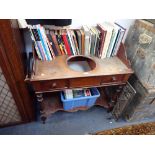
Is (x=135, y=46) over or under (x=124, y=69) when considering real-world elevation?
over

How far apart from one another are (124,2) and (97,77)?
1.99 feet

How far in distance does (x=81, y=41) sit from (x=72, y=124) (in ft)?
2.97

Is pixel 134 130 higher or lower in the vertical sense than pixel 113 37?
lower

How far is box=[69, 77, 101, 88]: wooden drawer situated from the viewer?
1068 mm

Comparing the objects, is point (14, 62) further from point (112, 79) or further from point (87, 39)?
point (112, 79)

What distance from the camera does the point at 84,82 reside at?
1.10 meters

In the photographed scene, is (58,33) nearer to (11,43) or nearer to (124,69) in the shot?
(11,43)

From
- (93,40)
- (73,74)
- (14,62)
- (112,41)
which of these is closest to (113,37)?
(112,41)

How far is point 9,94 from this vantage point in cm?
108

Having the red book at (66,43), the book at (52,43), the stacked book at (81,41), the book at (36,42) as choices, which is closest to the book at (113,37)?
the stacked book at (81,41)

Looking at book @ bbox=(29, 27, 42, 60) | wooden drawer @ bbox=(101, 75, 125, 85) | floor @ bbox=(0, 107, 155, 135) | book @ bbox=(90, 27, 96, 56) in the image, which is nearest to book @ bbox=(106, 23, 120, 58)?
book @ bbox=(90, 27, 96, 56)

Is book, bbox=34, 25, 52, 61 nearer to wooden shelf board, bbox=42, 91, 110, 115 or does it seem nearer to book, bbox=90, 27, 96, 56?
book, bbox=90, 27, 96, 56
